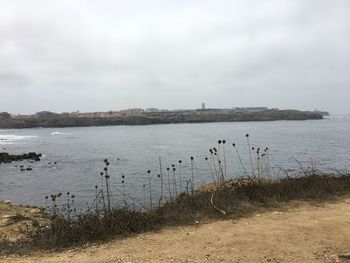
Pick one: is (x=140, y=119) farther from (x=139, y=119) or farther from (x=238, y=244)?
(x=238, y=244)

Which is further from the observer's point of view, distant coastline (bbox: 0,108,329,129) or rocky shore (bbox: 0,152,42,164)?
distant coastline (bbox: 0,108,329,129)

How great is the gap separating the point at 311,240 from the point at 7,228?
30.6ft

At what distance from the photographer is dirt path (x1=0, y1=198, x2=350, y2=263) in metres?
6.63

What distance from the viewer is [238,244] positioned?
7.14 meters

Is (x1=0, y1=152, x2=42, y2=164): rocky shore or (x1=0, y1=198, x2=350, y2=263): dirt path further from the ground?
(x1=0, y1=198, x2=350, y2=263): dirt path

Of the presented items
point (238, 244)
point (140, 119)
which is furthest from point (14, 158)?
point (140, 119)

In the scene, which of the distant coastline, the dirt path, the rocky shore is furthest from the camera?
the distant coastline

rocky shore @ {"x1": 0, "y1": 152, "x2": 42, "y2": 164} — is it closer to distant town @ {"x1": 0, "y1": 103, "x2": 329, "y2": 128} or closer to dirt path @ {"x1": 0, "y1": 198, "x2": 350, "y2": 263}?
dirt path @ {"x1": 0, "y1": 198, "x2": 350, "y2": 263}

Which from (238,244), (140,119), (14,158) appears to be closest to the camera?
(238,244)

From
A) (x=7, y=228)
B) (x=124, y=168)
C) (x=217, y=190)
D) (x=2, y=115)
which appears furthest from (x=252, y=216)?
(x=2, y=115)

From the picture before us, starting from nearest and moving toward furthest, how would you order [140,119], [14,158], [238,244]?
[238,244], [14,158], [140,119]

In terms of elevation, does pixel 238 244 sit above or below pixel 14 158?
above

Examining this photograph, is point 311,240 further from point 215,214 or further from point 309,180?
point 309,180

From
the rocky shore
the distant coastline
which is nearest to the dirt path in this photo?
the rocky shore
